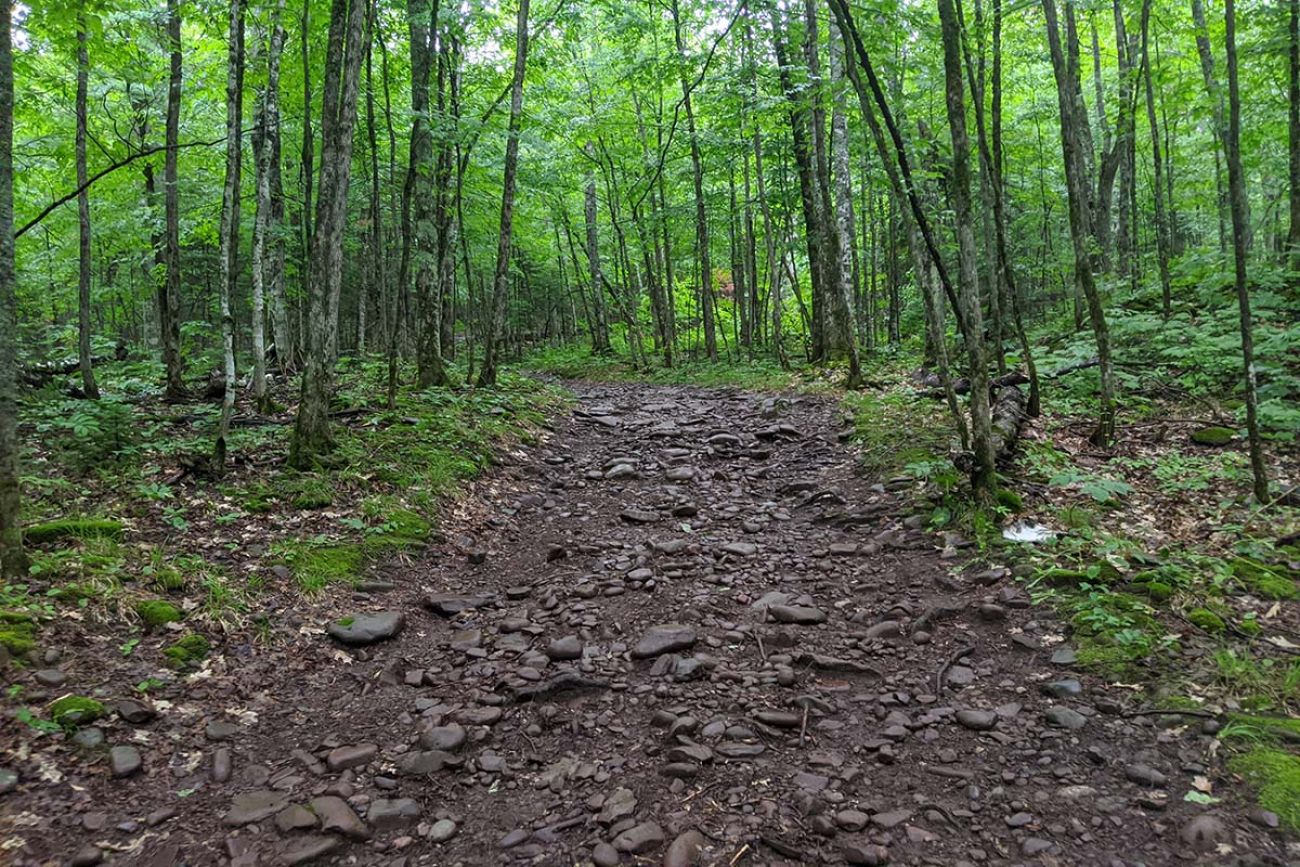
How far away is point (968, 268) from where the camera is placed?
20.9ft

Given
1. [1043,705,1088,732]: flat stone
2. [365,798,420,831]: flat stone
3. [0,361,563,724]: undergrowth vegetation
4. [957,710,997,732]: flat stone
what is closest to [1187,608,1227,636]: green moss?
[1043,705,1088,732]: flat stone

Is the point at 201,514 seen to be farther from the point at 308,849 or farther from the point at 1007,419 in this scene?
the point at 1007,419

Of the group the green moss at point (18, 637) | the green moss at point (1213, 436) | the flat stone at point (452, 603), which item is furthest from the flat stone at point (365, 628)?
the green moss at point (1213, 436)

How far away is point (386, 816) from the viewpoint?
10.9 feet

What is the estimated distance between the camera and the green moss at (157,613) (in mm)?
4531

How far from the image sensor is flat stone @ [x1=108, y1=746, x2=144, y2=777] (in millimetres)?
3406

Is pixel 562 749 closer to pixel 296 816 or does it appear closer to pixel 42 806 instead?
pixel 296 816

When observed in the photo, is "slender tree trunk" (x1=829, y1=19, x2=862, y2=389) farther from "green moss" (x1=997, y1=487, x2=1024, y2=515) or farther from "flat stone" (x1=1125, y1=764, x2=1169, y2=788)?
"flat stone" (x1=1125, y1=764, x2=1169, y2=788)

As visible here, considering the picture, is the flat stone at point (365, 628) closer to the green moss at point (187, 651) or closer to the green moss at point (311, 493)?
the green moss at point (187, 651)

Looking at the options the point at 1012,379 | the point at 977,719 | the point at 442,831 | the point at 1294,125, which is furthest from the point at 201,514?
the point at 1294,125

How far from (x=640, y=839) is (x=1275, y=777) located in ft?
9.57

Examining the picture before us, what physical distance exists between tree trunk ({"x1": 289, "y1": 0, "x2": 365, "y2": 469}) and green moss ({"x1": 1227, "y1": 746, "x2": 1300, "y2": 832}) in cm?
789

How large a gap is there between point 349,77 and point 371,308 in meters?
27.0

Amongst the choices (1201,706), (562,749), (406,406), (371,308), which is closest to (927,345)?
(406,406)
